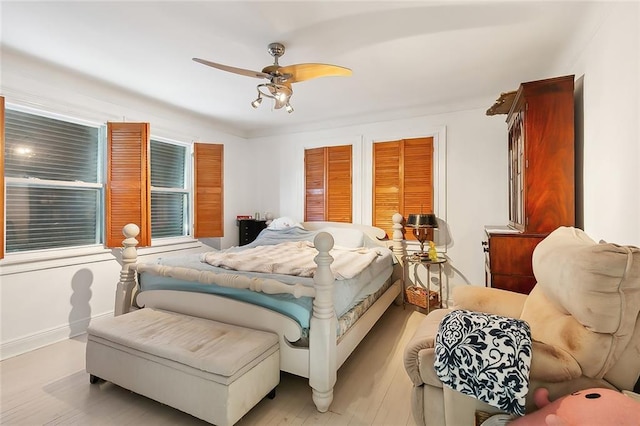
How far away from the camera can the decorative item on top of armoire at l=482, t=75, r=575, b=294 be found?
2119 mm

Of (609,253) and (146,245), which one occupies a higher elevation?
(609,253)

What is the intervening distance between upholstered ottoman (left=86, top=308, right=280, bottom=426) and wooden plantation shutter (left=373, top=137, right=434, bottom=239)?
8.79ft

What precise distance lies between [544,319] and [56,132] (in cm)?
430

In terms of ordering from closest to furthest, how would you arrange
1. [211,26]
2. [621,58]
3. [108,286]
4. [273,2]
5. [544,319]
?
[544,319] → [621,58] → [273,2] → [211,26] → [108,286]

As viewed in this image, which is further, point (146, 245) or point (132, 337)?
point (146, 245)

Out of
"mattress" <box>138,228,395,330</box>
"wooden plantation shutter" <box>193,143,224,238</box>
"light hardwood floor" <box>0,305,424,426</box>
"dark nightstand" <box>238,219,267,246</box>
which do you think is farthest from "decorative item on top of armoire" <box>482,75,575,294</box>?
"wooden plantation shutter" <box>193,143,224,238</box>

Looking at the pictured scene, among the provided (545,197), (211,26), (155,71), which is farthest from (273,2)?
(545,197)

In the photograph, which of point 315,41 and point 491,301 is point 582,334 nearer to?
point 491,301

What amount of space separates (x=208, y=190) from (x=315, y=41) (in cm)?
274

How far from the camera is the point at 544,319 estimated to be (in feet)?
4.62

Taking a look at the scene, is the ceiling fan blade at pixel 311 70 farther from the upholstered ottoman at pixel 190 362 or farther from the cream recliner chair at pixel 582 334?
the upholstered ottoman at pixel 190 362

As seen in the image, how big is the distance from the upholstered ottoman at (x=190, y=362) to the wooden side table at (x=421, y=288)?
2.20m

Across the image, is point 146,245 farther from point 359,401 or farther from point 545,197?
point 545,197

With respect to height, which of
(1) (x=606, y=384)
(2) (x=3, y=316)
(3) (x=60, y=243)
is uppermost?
(3) (x=60, y=243)
